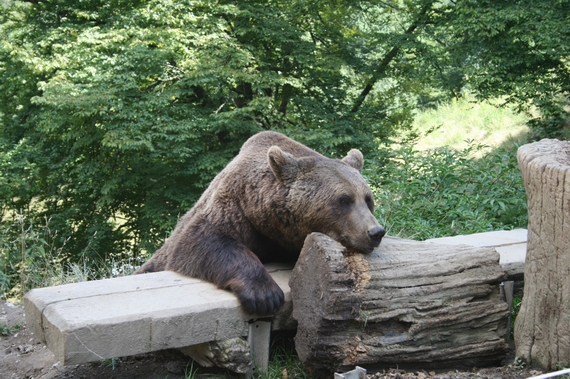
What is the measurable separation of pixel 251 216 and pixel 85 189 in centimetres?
929

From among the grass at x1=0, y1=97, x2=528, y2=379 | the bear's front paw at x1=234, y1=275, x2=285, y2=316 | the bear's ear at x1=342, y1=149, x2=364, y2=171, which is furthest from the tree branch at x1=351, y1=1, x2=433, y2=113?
the bear's front paw at x1=234, y1=275, x2=285, y2=316

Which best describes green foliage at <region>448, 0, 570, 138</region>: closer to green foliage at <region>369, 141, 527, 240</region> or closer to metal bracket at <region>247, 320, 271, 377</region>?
green foliage at <region>369, 141, 527, 240</region>

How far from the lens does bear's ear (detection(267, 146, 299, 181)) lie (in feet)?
15.2

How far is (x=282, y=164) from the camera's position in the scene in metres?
4.64

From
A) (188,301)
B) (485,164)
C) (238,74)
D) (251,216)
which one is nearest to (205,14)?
(238,74)

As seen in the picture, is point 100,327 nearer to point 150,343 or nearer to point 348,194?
point 150,343

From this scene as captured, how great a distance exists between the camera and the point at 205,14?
1277 centimetres

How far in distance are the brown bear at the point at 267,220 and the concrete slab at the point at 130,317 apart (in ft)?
0.52

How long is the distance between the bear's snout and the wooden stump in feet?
3.15

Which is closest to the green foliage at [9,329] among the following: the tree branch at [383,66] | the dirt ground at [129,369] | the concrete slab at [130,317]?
the dirt ground at [129,369]

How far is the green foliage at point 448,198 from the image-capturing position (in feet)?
26.4

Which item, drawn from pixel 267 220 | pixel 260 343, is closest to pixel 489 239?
pixel 267 220

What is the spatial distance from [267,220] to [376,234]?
903mm

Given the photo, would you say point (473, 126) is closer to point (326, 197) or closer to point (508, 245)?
point (508, 245)
